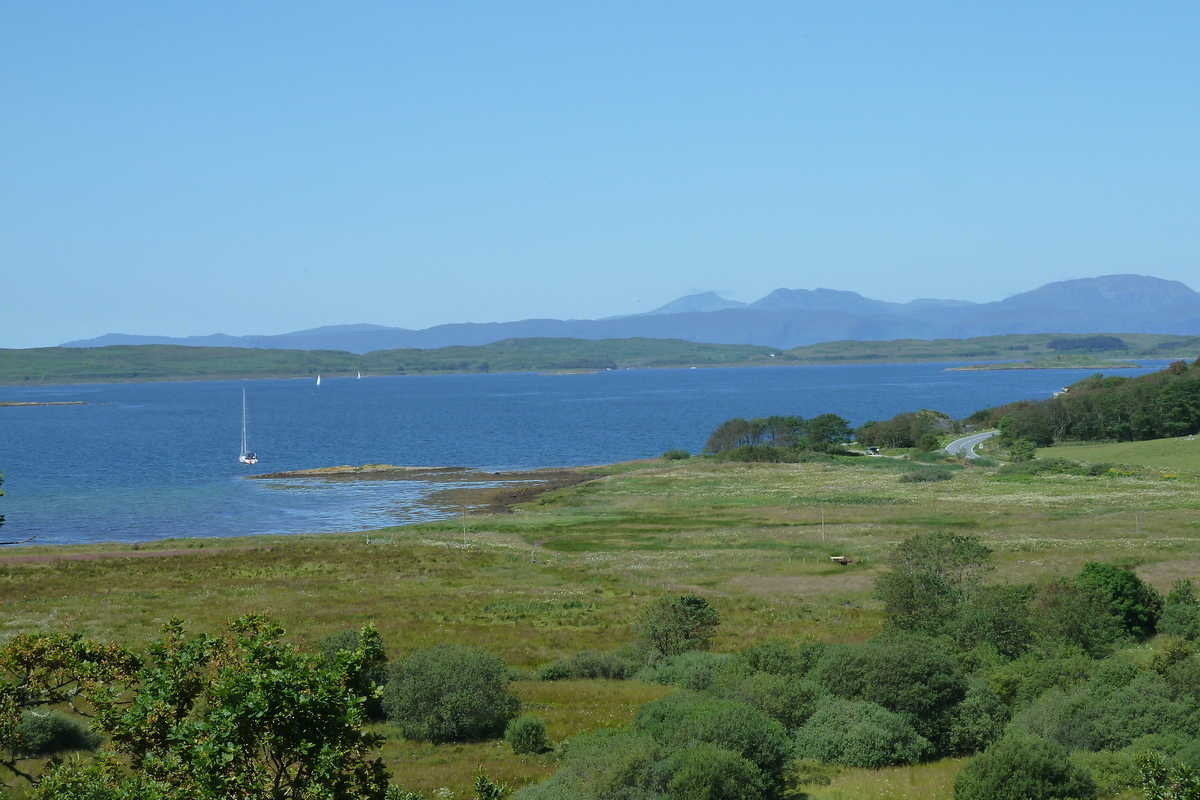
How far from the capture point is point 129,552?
59031mm

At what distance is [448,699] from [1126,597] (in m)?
24.3

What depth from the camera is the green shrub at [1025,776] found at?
49.4ft

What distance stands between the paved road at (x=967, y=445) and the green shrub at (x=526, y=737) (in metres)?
88.2

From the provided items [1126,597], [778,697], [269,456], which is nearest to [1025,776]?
[778,697]

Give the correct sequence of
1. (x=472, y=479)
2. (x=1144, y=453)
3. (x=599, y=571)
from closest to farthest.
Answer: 1. (x=599, y=571)
2. (x=1144, y=453)
3. (x=472, y=479)

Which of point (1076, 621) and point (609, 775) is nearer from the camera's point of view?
point (609, 775)

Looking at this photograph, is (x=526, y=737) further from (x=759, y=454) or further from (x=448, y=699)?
(x=759, y=454)

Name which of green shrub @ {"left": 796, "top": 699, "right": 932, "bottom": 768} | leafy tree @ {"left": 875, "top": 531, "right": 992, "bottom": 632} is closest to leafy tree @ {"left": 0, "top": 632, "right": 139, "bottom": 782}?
green shrub @ {"left": 796, "top": 699, "right": 932, "bottom": 768}

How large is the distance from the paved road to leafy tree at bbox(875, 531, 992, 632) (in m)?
65.8

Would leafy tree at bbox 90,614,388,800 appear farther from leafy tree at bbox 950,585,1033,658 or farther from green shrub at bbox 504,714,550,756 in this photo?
leafy tree at bbox 950,585,1033,658

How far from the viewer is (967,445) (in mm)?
111375

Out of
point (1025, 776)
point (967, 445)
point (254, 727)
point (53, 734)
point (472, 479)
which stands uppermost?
point (254, 727)

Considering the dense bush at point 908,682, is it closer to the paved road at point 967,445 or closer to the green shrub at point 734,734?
the green shrub at point 734,734

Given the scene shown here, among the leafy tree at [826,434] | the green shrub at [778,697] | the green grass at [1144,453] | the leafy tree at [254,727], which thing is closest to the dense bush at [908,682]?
the green shrub at [778,697]
